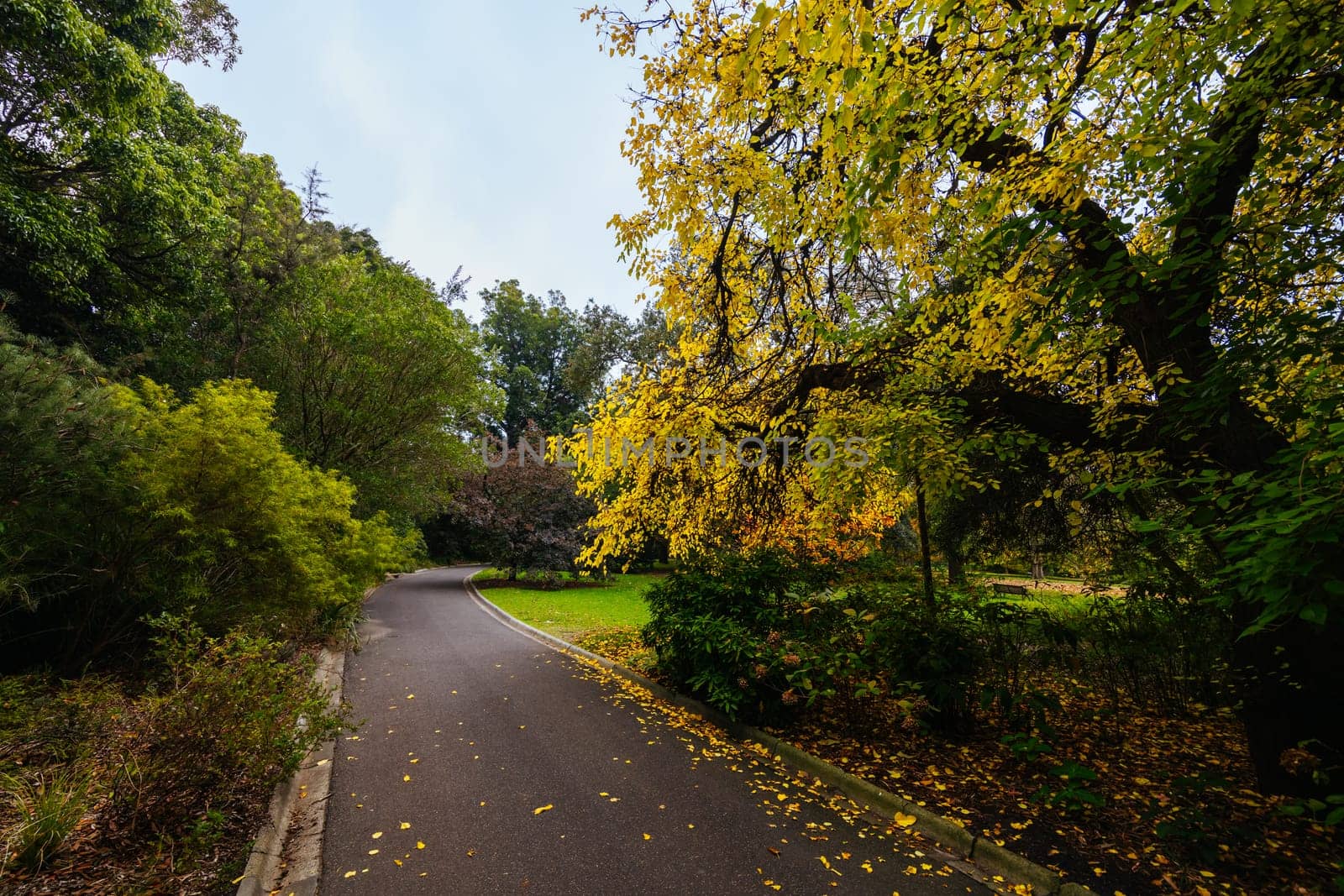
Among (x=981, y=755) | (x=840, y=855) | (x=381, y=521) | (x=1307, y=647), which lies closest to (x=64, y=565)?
(x=381, y=521)

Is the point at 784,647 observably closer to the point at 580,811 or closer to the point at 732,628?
the point at 732,628

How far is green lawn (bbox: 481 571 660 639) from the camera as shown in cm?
1263

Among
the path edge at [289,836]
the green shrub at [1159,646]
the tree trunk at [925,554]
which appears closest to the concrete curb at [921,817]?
the tree trunk at [925,554]

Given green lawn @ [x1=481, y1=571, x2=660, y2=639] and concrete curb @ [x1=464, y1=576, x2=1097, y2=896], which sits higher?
concrete curb @ [x1=464, y1=576, x2=1097, y2=896]

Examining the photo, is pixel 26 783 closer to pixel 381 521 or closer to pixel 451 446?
pixel 381 521

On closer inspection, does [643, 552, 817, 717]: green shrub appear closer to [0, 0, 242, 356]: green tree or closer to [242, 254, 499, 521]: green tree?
[0, 0, 242, 356]: green tree

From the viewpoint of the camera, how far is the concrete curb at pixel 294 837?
3.05 meters

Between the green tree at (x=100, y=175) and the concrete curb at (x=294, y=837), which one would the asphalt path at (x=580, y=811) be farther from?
the green tree at (x=100, y=175)

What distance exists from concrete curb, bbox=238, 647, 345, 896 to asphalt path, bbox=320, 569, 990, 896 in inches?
3.6

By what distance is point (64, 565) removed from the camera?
5.38 metres

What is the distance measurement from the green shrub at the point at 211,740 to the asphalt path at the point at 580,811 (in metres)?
0.52

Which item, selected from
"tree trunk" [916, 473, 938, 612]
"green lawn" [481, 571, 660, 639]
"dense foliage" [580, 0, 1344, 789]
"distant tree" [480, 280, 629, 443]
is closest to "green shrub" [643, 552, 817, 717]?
"dense foliage" [580, 0, 1344, 789]

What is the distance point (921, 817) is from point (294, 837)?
424 centimetres

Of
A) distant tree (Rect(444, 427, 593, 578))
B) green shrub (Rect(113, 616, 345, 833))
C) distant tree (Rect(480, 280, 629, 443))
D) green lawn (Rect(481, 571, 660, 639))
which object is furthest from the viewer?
distant tree (Rect(480, 280, 629, 443))
